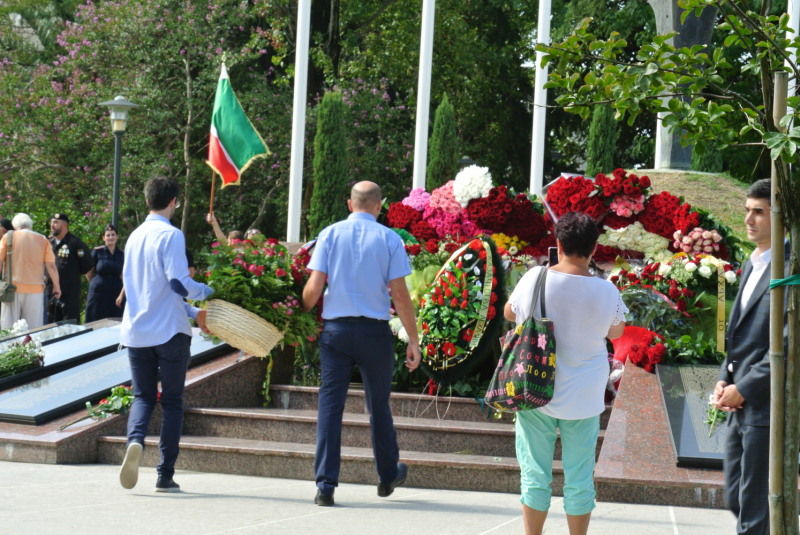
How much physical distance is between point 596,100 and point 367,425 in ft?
12.5

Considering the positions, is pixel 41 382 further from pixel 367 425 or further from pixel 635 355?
pixel 635 355

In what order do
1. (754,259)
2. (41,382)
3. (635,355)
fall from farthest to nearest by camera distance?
(41,382) < (635,355) < (754,259)

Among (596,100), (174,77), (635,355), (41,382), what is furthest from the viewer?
(174,77)

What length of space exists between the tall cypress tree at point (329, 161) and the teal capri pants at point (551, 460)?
1416 cm

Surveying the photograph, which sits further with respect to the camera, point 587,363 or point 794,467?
point 587,363

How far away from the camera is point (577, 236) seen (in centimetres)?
348

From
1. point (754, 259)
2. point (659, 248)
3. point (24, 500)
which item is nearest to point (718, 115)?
point (754, 259)

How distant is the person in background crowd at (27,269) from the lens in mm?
9977

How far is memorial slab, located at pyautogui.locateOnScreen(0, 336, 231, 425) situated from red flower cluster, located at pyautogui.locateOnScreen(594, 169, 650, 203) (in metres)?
3.78

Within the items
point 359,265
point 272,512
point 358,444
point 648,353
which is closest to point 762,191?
point 359,265

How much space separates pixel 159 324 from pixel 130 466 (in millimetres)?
788

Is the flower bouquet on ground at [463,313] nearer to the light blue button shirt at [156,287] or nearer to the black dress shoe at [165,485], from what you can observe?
the light blue button shirt at [156,287]

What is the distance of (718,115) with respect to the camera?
2430 millimetres

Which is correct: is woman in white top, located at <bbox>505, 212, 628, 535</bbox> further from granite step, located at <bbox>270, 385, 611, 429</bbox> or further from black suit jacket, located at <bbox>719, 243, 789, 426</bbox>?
granite step, located at <bbox>270, 385, 611, 429</bbox>
